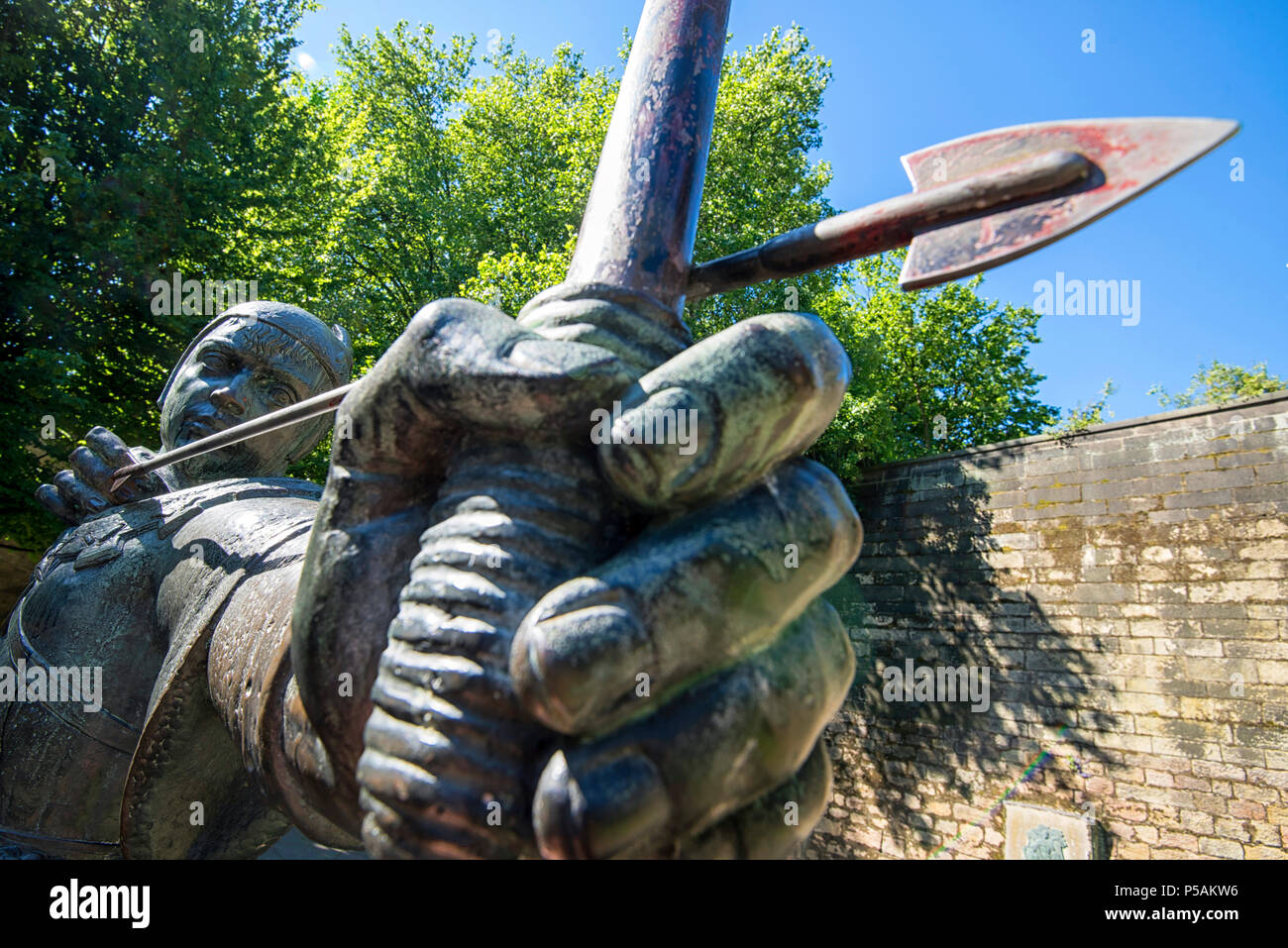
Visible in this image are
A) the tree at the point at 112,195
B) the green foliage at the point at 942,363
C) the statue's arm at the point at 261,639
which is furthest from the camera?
the green foliage at the point at 942,363

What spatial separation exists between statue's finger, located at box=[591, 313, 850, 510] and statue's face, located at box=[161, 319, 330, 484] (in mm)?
1767

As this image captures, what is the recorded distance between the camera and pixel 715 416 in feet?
2.33

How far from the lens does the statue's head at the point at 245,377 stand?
7.14 ft

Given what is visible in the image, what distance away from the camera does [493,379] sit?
78cm

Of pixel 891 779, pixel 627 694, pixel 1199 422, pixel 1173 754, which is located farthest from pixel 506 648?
pixel 891 779

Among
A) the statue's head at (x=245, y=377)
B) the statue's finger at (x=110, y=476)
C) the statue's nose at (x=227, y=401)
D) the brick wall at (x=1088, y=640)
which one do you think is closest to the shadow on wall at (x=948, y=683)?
the brick wall at (x=1088, y=640)

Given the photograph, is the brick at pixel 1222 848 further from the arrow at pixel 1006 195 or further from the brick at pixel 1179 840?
the arrow at pixel 1006 195

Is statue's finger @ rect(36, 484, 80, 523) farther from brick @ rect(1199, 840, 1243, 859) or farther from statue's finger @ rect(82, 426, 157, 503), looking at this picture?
brick @ rect(1199, 840, 1243, 859)

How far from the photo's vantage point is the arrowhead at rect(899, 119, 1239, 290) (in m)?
0.82

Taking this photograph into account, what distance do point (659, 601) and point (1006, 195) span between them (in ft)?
1.95

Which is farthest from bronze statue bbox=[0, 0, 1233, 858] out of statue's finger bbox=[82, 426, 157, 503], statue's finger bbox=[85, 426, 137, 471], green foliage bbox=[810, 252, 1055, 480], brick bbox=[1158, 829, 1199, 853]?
green foliage bbox=[810, 252, 1055, 480]

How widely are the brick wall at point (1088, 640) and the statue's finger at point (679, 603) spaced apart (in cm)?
744

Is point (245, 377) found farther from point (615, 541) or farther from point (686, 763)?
point (686, 763)

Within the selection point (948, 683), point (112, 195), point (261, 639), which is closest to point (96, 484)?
point (261, 639)
